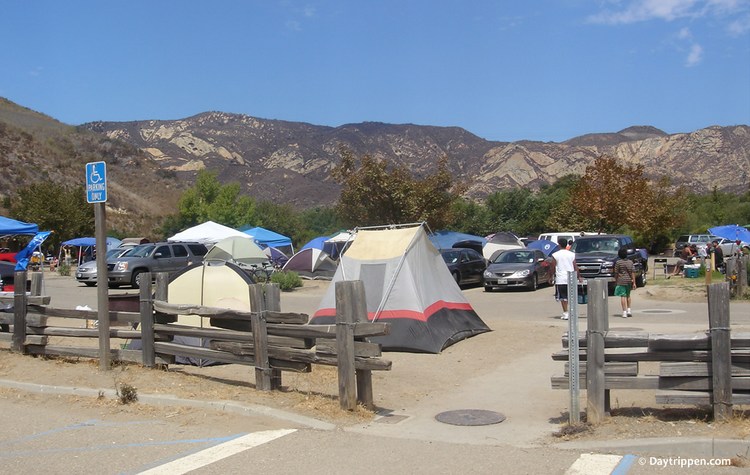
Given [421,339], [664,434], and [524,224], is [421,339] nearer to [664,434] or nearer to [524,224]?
[664,434]

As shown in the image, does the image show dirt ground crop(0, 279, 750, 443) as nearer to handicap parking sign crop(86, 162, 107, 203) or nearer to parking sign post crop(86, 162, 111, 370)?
parking sign post crop(86, 162, 111, 370)

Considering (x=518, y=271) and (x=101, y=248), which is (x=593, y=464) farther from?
(x=518, y=271)

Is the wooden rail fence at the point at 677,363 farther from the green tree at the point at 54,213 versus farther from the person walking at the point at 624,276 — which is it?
the green tree at the point at 54,213

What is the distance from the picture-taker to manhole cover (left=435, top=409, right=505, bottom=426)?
7.86 meters

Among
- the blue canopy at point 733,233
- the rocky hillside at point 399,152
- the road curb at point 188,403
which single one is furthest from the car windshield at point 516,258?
the rocky hillside at point 399,152

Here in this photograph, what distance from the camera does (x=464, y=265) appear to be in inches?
1069

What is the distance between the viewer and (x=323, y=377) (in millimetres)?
10000

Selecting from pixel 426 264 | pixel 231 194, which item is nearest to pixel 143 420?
pixel 426 264

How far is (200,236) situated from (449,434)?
2998cm

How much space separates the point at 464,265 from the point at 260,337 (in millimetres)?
18846

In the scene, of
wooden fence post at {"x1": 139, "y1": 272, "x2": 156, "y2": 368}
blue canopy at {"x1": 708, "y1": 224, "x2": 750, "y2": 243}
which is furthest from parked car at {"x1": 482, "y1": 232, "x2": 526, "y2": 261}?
wooden fence post at {"x1": 139, "y1": 272, "x2": 156, "y2": 368}

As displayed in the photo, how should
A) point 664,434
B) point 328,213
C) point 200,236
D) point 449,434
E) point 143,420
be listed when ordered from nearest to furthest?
point 664,434
point 449,434
point 143,420
point 200,236
point 328,213

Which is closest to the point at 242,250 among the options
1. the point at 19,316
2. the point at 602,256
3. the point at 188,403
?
the point at 602,256

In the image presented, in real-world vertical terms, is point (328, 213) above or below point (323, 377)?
above
